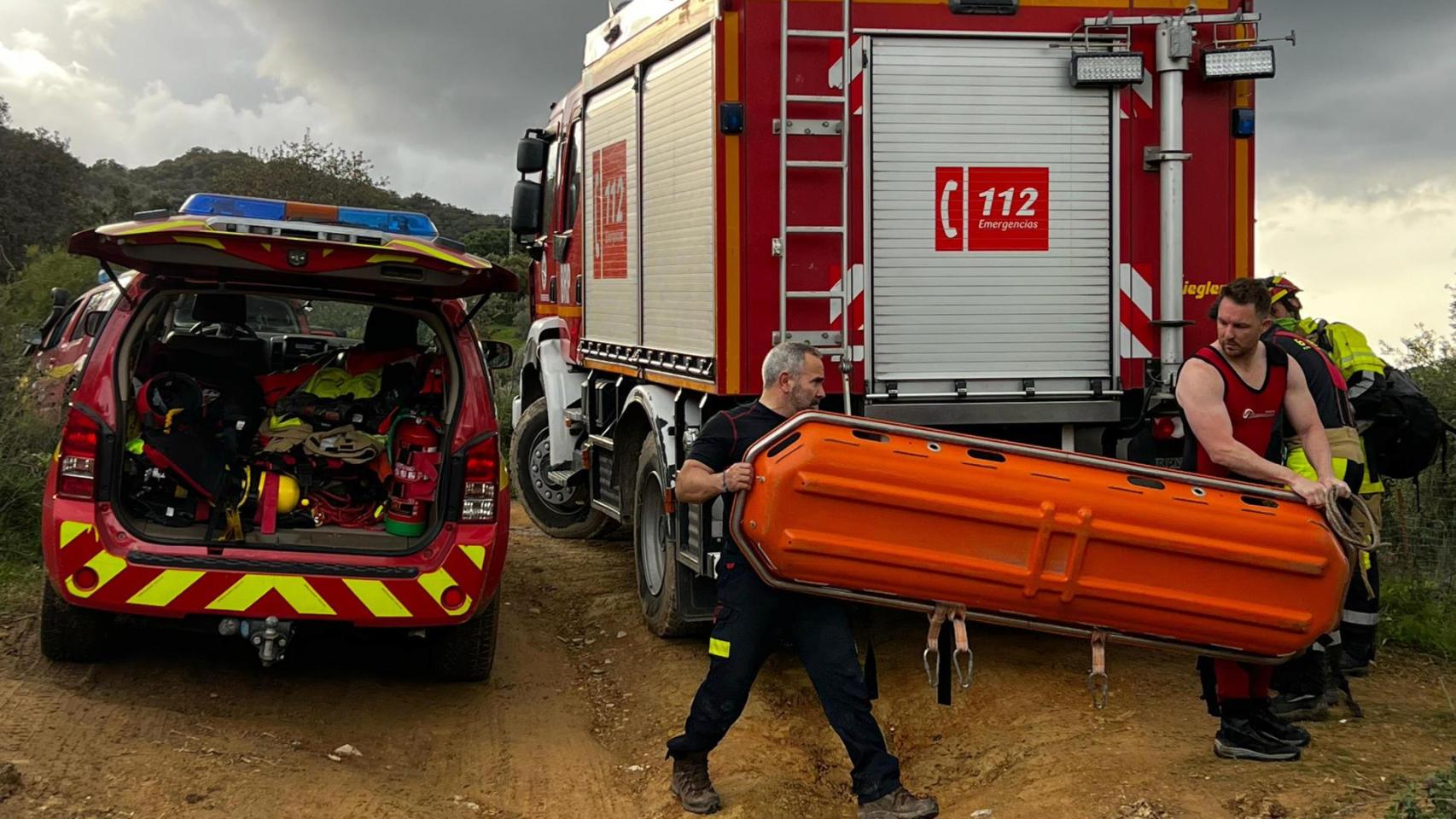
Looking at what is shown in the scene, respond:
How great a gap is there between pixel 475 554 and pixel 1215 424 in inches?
119

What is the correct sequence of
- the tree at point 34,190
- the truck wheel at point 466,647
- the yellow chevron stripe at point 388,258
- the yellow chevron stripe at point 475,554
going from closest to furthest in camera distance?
the yellow chevron stripe at point 388,258 < the yellow chevron stripe at point 475,554 < the truck wheel at point 466,647 < the tree at point 34,190

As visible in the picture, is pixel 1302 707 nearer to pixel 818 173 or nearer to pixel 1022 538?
pixel 1022 538

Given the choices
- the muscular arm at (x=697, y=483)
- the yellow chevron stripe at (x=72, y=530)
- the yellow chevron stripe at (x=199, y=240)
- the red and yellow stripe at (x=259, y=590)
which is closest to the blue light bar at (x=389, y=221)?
the yellow chevron stripe at (x=199, y=240)

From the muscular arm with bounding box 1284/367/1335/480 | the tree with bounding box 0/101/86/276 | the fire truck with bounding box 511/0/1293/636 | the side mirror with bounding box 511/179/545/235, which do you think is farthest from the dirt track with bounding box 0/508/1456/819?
the tree with bounding box 0/101/86/276

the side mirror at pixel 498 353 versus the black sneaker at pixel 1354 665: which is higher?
the side mirror at pixel 498 353

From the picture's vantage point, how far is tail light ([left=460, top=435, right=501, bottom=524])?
595 cm

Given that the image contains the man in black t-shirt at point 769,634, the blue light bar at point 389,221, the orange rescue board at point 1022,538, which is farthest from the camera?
the blue light bar at point 389,221

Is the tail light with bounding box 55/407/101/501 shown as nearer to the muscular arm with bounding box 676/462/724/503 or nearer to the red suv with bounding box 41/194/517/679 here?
the red suv with bounding box 41/194/517/679

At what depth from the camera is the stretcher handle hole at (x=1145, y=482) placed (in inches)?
185

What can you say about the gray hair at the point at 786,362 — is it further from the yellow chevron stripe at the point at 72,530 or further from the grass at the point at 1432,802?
the yellow chevron stripe at the point at 72,530

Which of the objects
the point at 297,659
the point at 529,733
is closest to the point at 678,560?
the point at 529,733

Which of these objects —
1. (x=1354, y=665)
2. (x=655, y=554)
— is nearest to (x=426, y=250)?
(x=655, y=554)

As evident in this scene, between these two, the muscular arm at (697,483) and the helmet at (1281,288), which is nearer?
the muscular arm at (697,483)

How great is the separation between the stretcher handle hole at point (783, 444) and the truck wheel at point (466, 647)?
6.98 ft
